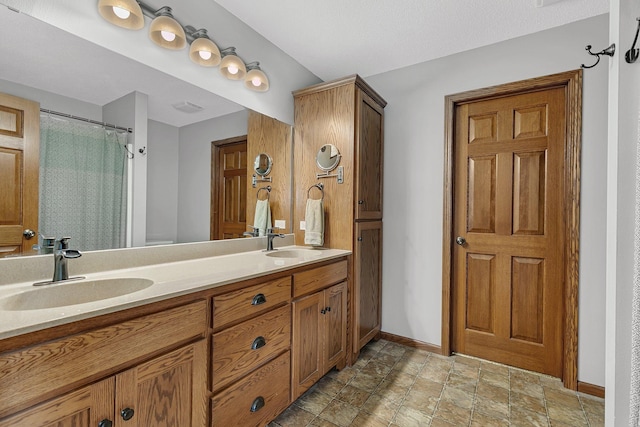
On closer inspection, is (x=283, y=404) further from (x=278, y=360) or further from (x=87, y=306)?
(x=87, y=306)

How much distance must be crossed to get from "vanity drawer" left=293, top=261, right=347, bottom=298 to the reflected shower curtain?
926mm

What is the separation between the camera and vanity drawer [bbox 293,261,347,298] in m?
1.64

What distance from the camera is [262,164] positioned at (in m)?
2.26

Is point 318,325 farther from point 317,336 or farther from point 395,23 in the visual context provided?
point 395,23

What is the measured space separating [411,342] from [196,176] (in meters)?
2.19

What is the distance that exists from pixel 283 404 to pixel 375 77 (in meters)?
2.68

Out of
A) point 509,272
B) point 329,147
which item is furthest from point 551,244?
point 329,147

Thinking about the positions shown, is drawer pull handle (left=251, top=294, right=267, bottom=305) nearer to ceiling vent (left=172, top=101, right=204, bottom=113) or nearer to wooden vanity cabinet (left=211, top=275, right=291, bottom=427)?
wooden vanity cabinet (left=211, top=275, right=291, bottom=427)

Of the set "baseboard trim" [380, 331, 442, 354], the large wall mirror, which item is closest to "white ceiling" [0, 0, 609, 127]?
the large wall mirror

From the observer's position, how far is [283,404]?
1540 millimetres

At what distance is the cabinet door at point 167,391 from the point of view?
0.92m

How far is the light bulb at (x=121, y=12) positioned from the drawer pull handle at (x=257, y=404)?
194 cm

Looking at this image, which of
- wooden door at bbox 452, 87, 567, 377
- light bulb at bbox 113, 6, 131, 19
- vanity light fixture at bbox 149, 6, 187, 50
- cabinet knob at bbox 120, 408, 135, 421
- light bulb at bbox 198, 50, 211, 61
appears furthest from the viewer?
wooden door at bbox 452, 87, 567, 377

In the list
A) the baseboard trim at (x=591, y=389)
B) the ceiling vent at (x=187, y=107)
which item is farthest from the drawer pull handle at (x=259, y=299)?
the baseboard trim at (x=591, y=389)
